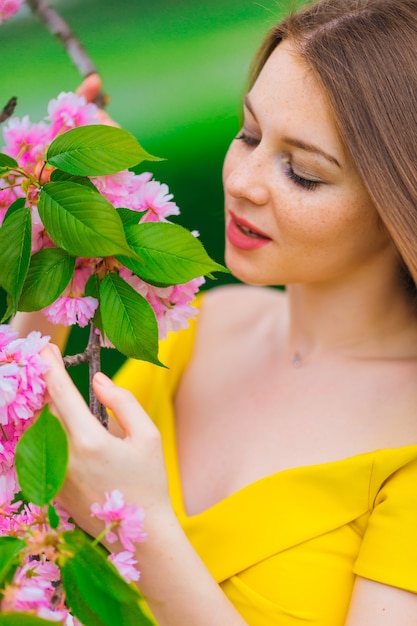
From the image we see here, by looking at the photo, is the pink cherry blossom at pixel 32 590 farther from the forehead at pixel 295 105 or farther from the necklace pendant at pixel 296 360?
the necklace pendant at pixel 296 360

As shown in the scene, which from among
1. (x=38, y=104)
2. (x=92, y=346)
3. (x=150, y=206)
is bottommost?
(x=92, y=346)

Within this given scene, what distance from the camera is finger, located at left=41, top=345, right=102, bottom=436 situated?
0.81 metres

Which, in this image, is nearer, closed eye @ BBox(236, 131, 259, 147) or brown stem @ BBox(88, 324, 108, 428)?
brown stem @ BBox(88, 324, 108, 428)

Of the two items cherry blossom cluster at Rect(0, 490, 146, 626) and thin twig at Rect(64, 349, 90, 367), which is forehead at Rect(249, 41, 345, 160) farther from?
cherry blossom cluster at Rect(0, 490, 146, 626)

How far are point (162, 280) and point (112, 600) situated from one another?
356 millimetres

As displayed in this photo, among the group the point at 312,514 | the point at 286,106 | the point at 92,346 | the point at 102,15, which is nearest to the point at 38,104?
the point at 102,15

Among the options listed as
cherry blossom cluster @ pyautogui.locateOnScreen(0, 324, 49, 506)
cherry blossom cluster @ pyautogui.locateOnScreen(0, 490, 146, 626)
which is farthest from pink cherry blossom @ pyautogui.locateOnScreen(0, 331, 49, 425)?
cherry blossom cluster @ pyautogui.locateOnScreen(0, 490, 146, 626)

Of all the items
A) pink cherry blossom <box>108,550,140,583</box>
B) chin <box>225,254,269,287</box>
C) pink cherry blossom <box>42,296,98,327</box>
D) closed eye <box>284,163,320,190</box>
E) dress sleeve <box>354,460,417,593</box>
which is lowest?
dress sleeve <box>354,460,417,593</box>

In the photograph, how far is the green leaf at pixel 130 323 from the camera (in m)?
0.86

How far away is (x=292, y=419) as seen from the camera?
4.42ft

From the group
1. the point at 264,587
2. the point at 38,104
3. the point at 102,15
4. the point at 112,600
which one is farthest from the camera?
the point at 102,15

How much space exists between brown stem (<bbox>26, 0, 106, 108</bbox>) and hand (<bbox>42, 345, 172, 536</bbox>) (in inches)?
22.4

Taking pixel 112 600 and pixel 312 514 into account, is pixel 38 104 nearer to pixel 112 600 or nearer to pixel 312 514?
pixel 312 514

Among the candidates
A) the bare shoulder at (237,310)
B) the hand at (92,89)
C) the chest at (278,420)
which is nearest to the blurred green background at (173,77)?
the hand at (92,89)
